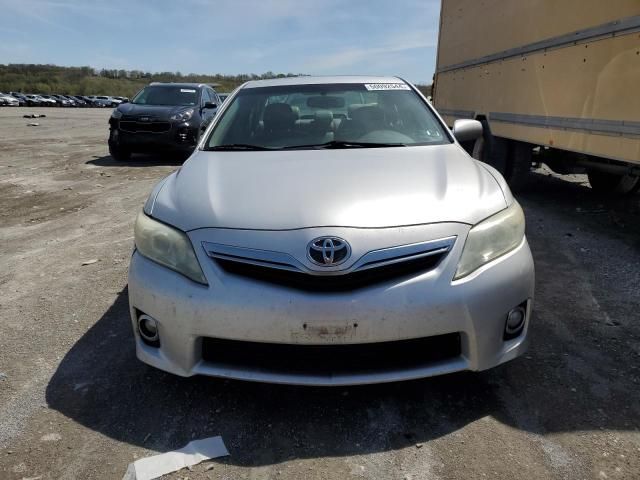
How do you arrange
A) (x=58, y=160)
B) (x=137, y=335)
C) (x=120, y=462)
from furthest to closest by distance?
(x=58, y=160) → (x=137, y=335) → (x=120, y=462)

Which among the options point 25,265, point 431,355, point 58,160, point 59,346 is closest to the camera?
point 431,355

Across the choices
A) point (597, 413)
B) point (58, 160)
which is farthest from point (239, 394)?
point (58, 160)

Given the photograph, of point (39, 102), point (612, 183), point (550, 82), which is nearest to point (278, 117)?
point (550, 82)

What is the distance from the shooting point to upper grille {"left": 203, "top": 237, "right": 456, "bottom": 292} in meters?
2.06

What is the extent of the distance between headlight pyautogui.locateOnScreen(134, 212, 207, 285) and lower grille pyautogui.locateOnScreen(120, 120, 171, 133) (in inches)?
333

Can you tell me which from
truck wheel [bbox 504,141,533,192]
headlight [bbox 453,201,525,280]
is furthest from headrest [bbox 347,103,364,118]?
truck wheel [bbox 504,141,533,192]

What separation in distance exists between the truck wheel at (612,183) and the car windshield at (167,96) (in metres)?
7.91

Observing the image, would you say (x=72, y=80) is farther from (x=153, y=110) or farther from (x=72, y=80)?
(x=153, y=110)

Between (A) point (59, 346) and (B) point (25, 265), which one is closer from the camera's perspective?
(A) point (59, 346)

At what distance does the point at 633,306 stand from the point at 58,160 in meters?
10.5

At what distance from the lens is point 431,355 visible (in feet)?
7.18

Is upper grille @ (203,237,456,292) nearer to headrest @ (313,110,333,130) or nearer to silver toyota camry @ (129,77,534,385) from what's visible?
silver toyota camry @ (129,77,534,385)

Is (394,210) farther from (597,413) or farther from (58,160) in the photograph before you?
(58,160)

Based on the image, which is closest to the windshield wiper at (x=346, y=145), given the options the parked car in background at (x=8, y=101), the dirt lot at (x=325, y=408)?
the dirt lot at (x=325, y=408)
